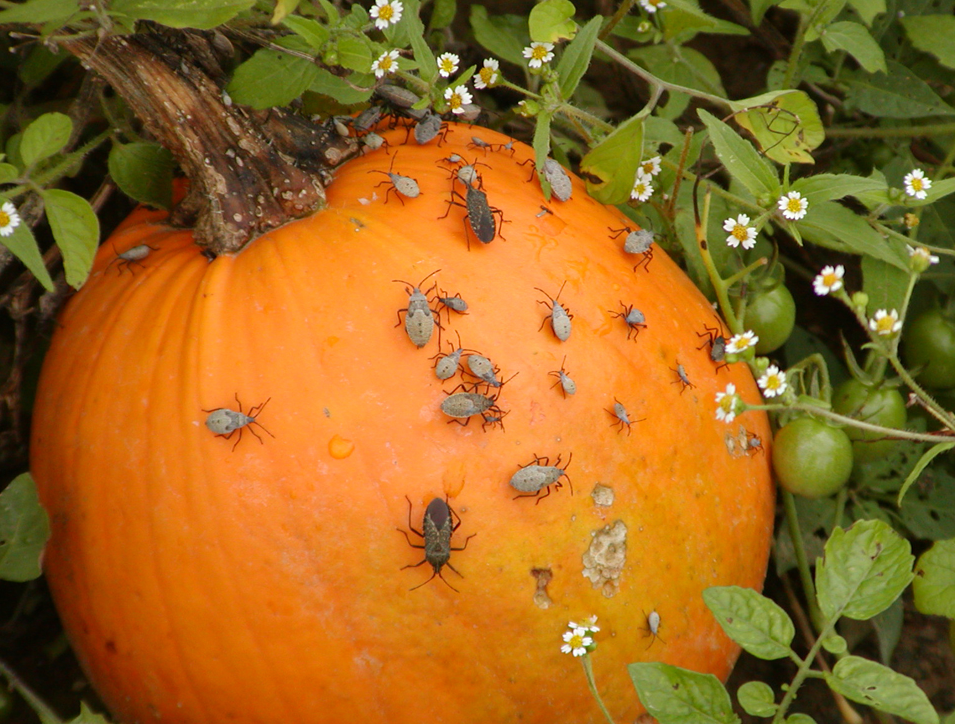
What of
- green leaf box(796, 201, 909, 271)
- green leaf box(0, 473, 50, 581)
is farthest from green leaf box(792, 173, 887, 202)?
green leaf box(0, 473, 50, 581)

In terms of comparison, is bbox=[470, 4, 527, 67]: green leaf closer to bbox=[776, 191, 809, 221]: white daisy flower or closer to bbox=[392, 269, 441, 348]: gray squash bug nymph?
bbox=[776, 191, 809, 221]: white daisy flower

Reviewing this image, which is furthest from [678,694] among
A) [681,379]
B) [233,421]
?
[233,421]

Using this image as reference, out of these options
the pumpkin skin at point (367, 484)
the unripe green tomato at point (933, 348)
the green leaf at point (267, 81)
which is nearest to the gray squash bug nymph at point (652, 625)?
the pumpkin skin at point (367, 484)

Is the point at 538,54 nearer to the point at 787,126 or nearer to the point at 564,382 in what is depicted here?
the point at 787,126

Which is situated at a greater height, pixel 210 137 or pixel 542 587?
pixel 210 137

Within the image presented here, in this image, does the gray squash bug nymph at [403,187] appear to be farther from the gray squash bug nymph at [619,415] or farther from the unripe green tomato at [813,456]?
the unripe green tomato at [813,456]

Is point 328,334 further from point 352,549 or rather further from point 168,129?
point 168,129
